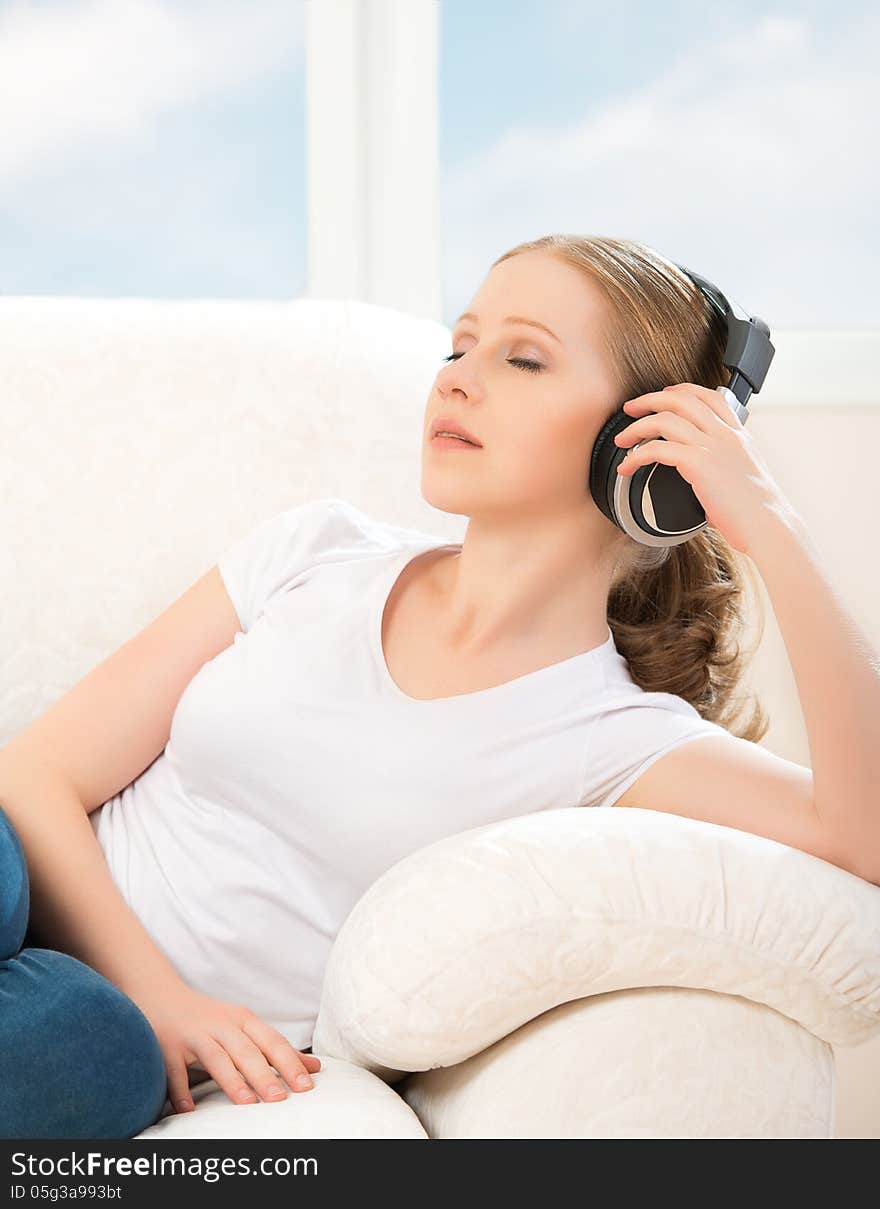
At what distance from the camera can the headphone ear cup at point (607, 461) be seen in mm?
1043

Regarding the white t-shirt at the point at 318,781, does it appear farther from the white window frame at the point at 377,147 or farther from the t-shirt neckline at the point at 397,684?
the white window frame at the point at 377,147

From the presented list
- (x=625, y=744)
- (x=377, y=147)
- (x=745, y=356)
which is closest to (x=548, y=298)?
(x=745, y=356)

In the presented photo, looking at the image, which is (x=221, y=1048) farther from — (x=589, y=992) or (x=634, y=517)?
(x=634, y=517)

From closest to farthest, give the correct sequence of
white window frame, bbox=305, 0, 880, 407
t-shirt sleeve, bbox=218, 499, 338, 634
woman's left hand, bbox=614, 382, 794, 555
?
woman's left hand, bbox=614, 382, 794, 555 → t-shirt sleeve, bbox=218, 499, 338, 634 → white window frame, bbox=305, 0, 880, 407

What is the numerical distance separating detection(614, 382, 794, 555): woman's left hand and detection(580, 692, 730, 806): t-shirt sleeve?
0.17m

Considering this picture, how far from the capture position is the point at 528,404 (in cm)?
107

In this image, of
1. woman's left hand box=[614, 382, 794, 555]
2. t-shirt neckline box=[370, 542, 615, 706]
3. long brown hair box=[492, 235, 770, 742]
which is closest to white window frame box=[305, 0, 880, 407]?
long brown hair box=[492, 235, 770, 742]

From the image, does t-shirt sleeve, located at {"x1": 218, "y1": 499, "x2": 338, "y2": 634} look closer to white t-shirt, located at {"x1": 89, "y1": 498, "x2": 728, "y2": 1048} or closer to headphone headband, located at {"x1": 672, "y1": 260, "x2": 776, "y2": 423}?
white t-shirt, located at {"x1": 89, "y1": 498, "x2": 728, "y2": 1048}

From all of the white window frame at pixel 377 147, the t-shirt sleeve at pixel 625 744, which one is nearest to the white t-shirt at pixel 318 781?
the t-shirt sleeve at pixel 625 744

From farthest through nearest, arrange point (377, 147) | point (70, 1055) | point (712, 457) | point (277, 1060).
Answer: point (377, 147), point (712, 457), point (277, 1060), point (70, 1055)

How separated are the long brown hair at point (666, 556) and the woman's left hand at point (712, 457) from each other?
0.25ft

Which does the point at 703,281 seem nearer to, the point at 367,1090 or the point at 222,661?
the point at 222,661

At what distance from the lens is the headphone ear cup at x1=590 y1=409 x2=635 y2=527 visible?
3.42 feet

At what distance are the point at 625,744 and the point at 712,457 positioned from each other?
0.83 feet
